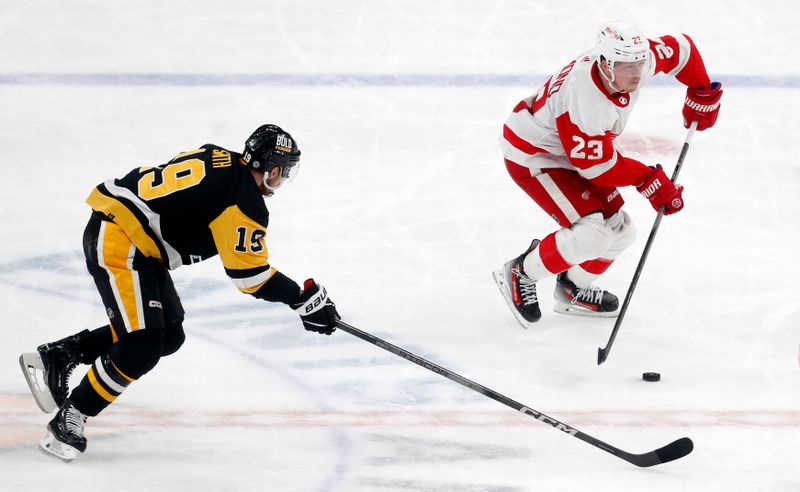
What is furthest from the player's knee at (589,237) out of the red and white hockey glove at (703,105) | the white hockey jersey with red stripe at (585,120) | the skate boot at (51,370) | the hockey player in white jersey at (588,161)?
the skate boot at (51,370)

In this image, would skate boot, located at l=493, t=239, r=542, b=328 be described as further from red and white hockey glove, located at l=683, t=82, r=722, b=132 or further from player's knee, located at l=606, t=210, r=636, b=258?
red and white hockey glove, located at l=683, t=82, r=722, b=132

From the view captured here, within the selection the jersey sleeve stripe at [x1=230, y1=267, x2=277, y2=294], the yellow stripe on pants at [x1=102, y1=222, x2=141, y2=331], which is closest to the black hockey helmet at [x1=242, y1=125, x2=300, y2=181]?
the jersey sleeve stripe at [x1=230, y1=267, x2=277, y2=294]

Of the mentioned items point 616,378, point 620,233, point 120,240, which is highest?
point 120,240

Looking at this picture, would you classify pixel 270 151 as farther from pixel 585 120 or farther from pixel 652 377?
pixel 652 377

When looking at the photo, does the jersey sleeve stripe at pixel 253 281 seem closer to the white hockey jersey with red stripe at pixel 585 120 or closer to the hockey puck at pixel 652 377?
the white hockey jersey with red stripe at pixel 585 120

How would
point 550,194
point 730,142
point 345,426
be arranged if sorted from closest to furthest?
point 345,426 < point 550,194 < point 730,142

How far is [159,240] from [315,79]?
304 cm

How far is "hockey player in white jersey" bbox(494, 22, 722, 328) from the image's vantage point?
374 cm

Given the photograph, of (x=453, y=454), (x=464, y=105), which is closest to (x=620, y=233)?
(x=453, y=454)

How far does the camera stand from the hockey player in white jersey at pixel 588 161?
374cm

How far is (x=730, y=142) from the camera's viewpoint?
216 inches

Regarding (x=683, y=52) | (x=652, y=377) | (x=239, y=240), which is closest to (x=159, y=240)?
(x=239, y=240)

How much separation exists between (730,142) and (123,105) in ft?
10.2

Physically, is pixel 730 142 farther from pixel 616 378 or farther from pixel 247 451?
pixel 247 451
